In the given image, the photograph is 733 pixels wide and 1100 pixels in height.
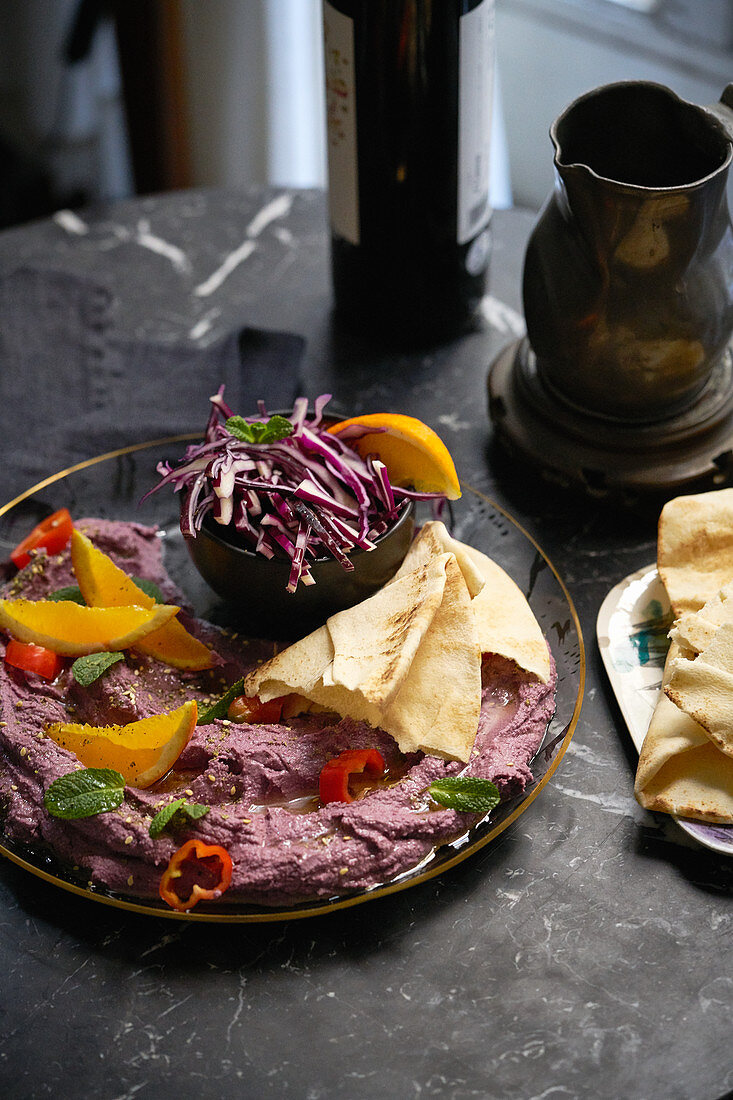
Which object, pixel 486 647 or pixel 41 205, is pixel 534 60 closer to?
pixel 41 205

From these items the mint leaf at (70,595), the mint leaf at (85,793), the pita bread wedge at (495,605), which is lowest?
the mint leaf at (70,595)

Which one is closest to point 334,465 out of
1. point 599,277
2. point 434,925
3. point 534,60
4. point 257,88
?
point 599,277

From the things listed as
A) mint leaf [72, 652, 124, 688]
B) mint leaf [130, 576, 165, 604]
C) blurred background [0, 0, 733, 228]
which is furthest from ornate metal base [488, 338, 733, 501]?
blurred background [0, 0, 733, 228]

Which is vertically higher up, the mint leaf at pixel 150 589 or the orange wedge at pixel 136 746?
the orange wedge at pixel 136 746

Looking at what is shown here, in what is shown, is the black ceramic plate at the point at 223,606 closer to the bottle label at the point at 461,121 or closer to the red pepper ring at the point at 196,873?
the red pepper ring at the point at 196,873

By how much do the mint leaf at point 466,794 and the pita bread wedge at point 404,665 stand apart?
39 millimetres

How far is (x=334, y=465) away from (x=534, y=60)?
220 centimetres

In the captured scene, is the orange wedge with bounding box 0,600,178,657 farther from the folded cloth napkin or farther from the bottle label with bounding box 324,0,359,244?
the bottle label with bounding box 324,0,359,244

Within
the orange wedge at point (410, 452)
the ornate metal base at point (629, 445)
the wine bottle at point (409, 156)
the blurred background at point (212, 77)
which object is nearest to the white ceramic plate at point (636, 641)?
the ornate metal base at point (629, 445)

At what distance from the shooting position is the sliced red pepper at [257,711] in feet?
4.19

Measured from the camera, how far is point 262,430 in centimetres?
143

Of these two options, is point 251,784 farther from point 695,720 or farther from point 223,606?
point 695,720

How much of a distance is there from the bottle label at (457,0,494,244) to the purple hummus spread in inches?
31.5

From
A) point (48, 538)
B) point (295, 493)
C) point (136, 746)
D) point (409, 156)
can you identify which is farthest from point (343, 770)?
point (409, 156)
